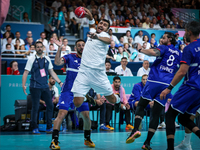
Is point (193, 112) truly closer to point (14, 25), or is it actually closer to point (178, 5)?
point (14, 25)

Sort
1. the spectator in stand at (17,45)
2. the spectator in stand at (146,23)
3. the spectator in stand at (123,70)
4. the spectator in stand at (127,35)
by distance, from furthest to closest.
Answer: the spectator in stand at (146,23) → the spectator in stand at (127,35) → the spectator in stand at (17,45) → the spectator in stand at (123,70)

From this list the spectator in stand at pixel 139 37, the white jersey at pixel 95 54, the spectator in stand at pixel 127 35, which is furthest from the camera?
the spectator in stand at pixel 139 37

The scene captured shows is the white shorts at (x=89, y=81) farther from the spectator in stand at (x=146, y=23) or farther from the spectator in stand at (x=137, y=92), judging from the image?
the spectator in stand at (x=146, y=23)

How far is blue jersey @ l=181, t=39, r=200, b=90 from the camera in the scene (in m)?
3.89

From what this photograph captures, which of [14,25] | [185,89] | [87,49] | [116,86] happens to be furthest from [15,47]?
[185,89]

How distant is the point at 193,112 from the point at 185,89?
14.6 inches

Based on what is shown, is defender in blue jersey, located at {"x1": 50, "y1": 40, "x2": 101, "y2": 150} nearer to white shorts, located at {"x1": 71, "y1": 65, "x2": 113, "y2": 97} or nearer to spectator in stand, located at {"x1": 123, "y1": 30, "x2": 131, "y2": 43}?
white shorts, located at {"x1": 71, "y1": 65, "x2": 113, "y2": 97}

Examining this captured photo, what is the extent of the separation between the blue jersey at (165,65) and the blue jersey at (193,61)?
3.11 feet

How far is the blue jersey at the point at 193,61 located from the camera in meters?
3.89

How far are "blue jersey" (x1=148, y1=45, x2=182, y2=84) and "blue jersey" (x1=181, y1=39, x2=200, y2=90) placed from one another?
0.95 m

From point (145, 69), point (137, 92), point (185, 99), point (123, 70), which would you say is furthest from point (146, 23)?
point (185, 99)

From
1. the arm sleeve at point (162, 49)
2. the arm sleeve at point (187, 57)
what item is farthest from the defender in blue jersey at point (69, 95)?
the arm sleeve at point (187, 57)

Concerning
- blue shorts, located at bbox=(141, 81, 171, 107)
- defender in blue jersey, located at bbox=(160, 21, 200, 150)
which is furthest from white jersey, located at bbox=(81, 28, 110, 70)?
defender in blue jersey, located at bbox=(160, 21, 200, 150)

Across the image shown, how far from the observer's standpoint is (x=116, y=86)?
31.0 feet
